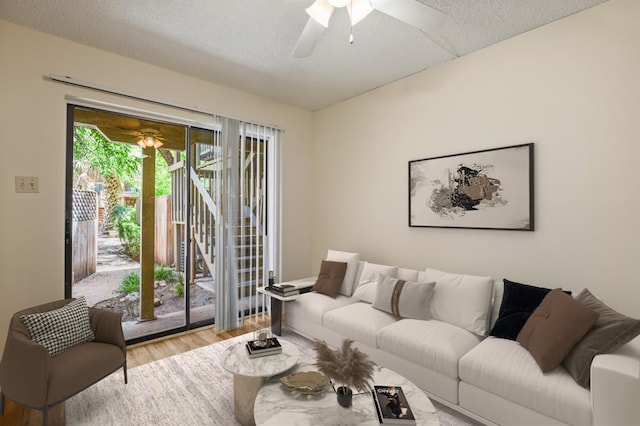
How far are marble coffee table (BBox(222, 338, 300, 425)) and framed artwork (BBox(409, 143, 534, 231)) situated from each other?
191 centimetres

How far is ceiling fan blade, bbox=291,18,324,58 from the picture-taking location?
77.2 inches

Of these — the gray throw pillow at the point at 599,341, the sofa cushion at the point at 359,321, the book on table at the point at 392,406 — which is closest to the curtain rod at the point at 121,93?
the sofa cushion at the point at 359,321

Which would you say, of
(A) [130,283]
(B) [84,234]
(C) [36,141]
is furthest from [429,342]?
(C) [36,141]

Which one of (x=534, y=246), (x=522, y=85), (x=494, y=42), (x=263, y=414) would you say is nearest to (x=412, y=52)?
(x=494, y=42)

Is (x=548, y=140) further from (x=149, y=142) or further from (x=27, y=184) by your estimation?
(x=27, y=184)

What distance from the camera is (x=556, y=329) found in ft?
5.99

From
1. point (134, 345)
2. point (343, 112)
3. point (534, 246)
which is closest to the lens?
point (534, 246)

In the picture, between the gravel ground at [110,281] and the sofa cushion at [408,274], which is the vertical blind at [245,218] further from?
the sofa cushion at [408,274]

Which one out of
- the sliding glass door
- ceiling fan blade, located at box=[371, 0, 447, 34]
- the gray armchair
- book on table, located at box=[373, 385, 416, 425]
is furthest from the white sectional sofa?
ceiling fan blade, located at box=[371, 0, 447, 34]

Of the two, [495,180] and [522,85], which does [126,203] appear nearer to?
[495,180]

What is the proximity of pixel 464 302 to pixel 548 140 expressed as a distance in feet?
4.71

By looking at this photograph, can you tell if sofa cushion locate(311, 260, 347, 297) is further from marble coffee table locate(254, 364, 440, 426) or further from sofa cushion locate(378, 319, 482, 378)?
marble coffee table locate(254, 364, 440, 426)

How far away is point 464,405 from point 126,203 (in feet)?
11.4

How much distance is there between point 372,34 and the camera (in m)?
2.54
